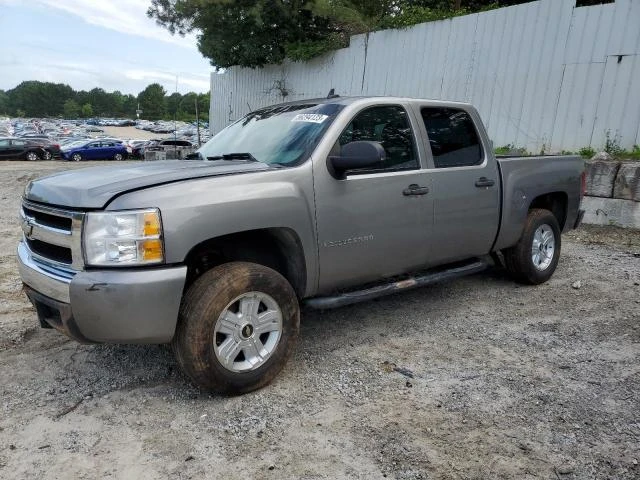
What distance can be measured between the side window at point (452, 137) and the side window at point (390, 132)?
9.5 inches

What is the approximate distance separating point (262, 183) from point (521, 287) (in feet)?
11.4

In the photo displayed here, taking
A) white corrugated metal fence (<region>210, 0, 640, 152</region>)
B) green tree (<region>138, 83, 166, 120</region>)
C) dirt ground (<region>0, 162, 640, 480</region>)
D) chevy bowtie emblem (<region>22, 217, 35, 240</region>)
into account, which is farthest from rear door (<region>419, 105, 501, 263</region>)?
green tree (<region>138, 83, 166, 120</region>)

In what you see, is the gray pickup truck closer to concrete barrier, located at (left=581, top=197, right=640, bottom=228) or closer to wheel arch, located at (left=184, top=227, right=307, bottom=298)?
wheel arch, located at (left=184, top=227, right=307, bottom=298)

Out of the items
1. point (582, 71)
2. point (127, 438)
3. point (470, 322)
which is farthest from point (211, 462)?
point (582, 71)

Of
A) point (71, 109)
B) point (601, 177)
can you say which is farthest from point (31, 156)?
point (71, 109)

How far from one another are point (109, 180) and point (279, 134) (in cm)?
131

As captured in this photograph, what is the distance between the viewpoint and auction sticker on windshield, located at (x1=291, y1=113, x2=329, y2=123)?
149 inches

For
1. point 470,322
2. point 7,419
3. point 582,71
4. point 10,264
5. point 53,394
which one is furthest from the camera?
point 582,71

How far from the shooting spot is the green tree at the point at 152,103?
14600cm

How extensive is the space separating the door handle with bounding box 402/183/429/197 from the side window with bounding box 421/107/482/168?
338mm

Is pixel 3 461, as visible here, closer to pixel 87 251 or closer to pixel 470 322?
pixel 87 251

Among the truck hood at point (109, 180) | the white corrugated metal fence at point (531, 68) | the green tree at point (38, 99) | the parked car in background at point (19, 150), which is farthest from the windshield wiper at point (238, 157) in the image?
the green tree at point (38, 99)

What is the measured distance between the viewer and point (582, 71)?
28.4 feet

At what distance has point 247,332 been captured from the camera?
3207mm
